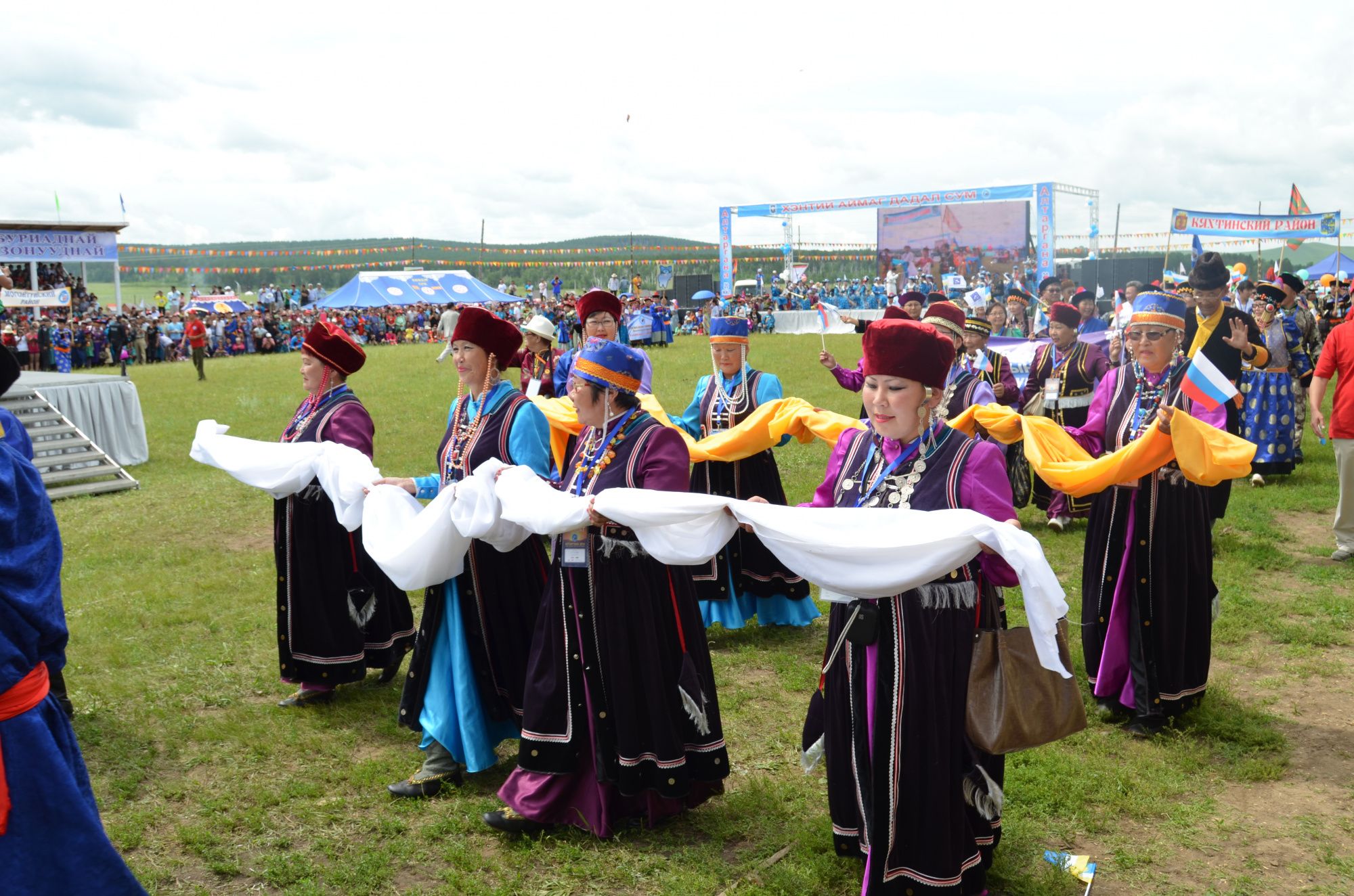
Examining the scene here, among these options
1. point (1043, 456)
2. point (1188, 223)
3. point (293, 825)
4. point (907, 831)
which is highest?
point (1188, 223)

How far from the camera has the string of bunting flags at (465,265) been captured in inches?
2301

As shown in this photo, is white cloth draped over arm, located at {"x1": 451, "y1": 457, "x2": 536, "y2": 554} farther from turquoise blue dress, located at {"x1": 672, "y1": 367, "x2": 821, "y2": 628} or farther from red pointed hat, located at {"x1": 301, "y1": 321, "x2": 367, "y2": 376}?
turquoise blue dress, located at {"x1": 672, "y1": 367, "x2": 821, "y2": 628}

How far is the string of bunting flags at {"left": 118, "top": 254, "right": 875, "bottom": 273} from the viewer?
192 feet

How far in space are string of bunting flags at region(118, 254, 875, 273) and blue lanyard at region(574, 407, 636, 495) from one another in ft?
162

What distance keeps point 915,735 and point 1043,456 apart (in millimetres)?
2107

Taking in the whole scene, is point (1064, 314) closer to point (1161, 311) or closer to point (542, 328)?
point (1161, 311)

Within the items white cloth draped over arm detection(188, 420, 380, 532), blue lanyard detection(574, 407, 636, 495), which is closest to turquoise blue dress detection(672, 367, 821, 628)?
white cloth draped over arm detection(188, 420, 380, 532)

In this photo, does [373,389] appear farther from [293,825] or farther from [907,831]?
[907,831]

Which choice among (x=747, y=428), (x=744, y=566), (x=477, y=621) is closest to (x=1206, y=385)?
(x=747, y=428)

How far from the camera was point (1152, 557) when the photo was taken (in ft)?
16.5

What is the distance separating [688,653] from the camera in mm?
4195

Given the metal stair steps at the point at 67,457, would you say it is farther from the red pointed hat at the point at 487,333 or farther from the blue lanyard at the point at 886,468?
the blue lanyard at the point at 886,468

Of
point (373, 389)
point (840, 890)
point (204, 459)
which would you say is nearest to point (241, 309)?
point (373, 389)

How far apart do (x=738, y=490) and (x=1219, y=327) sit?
323cm
